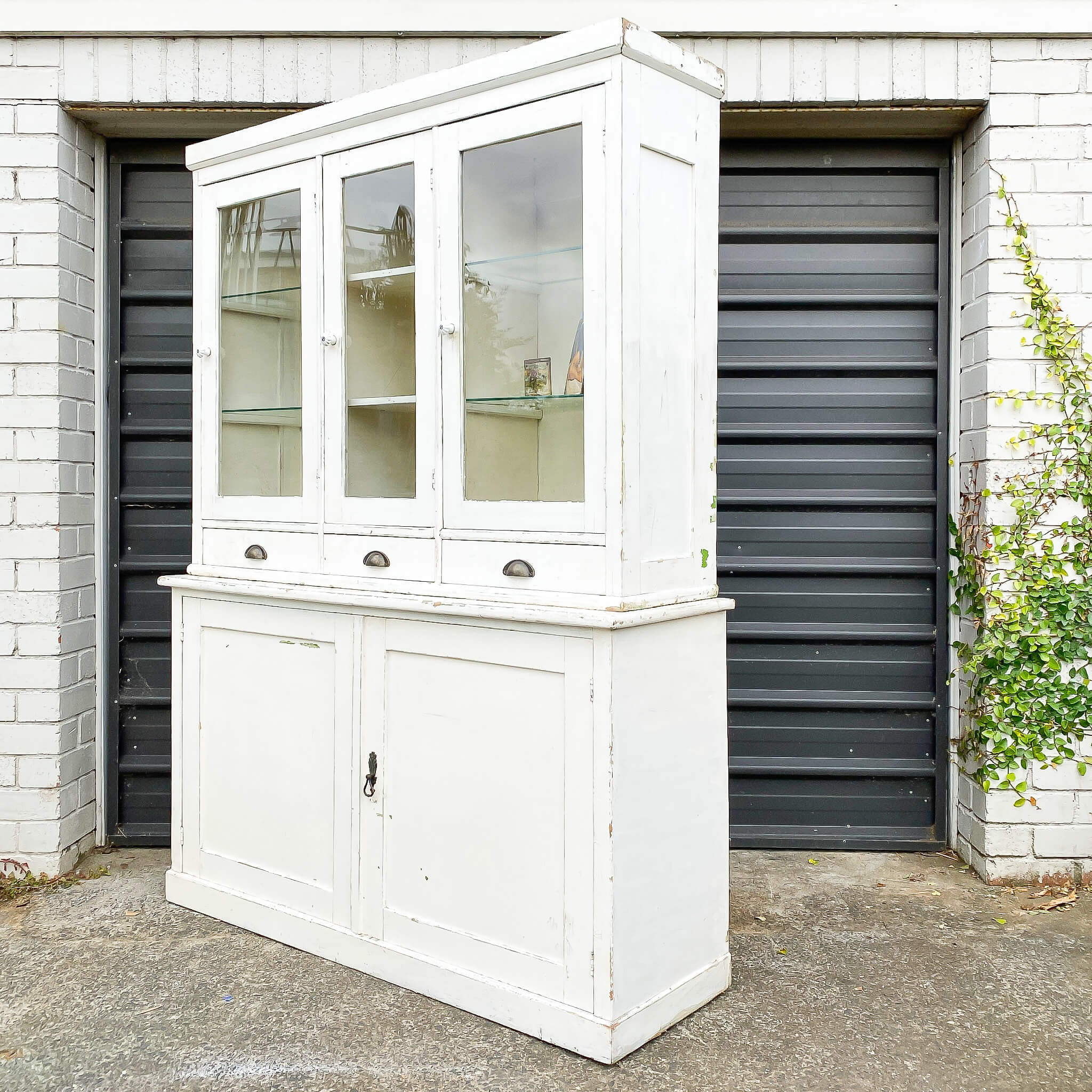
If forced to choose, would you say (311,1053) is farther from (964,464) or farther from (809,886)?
(964,464)

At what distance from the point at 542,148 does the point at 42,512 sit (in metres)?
2.04

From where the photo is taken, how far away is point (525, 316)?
249cm

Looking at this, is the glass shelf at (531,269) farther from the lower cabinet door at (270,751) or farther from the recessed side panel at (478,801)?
the lower cabinet door at (270,751)

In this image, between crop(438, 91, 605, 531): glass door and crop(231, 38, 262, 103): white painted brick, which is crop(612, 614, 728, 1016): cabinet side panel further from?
crop(231, 38, 262, 103): white painted brick

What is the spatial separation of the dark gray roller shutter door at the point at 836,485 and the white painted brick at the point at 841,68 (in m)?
0.27

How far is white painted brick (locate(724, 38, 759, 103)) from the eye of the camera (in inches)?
126

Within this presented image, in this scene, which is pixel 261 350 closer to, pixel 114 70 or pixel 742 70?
pixel 114 70

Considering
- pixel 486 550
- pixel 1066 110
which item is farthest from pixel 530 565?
pixel 1066 110

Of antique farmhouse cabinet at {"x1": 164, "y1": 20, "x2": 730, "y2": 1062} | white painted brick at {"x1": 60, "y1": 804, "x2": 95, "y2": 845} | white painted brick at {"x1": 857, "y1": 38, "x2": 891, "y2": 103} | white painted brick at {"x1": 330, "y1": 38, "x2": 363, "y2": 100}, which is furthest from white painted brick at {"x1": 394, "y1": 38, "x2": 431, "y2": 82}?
white painted brick at {"x1": 60, "y1": 804, "x2": 95, "y2": 845}

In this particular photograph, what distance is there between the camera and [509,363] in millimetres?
2529

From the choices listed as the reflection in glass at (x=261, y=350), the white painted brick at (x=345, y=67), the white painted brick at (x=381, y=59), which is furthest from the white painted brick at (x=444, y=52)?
the reflection in glass at (x=261, y=350)

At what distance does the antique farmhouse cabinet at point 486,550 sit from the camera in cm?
228

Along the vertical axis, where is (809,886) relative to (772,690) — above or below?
below

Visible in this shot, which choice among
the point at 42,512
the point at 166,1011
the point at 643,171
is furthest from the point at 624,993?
the point at 42,512
